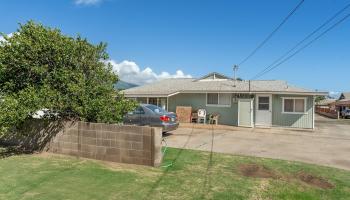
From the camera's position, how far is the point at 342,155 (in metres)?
11.5

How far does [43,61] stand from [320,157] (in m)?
10.4

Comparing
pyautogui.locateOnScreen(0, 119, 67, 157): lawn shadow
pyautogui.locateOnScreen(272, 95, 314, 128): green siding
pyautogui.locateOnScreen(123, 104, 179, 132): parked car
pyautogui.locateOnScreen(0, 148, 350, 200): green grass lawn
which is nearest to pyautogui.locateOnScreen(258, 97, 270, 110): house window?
pyautogui.locateOnScreen(272, 95, 314, 128): green siding

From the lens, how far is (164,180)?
286 inches

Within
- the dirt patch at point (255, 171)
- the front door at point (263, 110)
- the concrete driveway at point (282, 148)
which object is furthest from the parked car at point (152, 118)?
the front door at point (263, 110)

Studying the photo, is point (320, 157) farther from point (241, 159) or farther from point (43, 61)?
point (43, 61)

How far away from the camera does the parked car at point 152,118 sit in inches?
585

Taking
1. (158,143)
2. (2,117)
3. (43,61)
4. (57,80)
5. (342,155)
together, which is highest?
(43,61)

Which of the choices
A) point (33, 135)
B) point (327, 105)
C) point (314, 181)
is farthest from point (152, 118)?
point (327, 105)

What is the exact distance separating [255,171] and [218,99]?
14.6 meters

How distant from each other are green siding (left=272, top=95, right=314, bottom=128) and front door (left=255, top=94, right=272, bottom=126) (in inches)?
11.0

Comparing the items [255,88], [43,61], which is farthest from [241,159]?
[255,88]

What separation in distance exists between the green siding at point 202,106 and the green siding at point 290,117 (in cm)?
268

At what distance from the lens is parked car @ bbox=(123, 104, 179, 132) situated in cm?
1487

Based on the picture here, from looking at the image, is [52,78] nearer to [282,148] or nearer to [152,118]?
[152,118]
